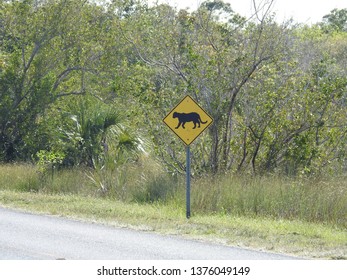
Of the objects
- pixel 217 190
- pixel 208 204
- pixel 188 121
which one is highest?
pixel 188 121

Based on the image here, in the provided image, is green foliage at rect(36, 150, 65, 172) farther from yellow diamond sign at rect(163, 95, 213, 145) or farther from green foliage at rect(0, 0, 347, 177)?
yellow diamond sign at rect(163, 95, 213, 145)

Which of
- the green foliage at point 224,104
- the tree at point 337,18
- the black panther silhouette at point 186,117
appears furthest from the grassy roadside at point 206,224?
the tree at point 337,18

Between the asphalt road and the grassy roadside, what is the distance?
0.63m

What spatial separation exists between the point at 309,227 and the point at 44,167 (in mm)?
9822

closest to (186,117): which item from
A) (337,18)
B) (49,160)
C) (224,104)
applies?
(224,104)

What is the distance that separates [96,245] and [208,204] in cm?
621

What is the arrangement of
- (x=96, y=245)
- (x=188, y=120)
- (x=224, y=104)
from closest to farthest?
(x=96, y=245) → (x=188, y=120) → (x=224, y=104)

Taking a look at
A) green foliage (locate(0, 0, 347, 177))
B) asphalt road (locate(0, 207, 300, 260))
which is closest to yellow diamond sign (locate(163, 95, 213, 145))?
asphalt road (locate(0, 207, 300, 260))

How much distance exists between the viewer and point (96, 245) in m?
11.4

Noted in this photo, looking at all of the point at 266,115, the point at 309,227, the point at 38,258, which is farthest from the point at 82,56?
the point at 38,258

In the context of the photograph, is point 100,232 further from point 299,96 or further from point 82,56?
point 82,56

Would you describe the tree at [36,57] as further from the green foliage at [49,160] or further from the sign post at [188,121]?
the sign post at [188,121]

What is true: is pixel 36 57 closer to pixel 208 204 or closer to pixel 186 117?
pixel 208 204

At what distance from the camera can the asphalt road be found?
1047 centimetres
